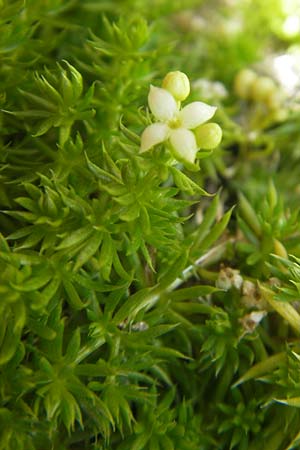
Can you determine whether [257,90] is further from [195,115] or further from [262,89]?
[195,115]

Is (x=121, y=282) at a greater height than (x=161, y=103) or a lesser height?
lesser

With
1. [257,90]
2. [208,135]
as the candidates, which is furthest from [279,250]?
[257,90]

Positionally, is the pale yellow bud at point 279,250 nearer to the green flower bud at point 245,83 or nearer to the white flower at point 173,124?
the white flower at point 173,124

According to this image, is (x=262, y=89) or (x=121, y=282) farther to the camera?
(x=262, y=89)

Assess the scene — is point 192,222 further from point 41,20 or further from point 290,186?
point 41,20

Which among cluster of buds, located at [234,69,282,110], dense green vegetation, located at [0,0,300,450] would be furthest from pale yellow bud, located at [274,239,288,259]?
cluster of buds, located at [234,69,282,110]

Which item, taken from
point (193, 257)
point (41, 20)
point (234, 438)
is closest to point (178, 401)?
point (234, 438)
